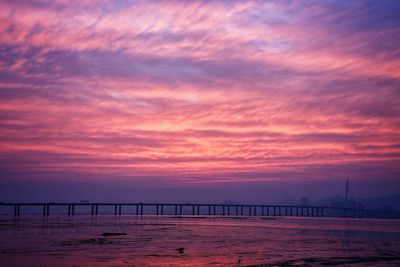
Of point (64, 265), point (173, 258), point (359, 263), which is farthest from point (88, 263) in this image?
point (359, 263)

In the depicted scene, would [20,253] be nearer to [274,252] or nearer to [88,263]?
[88,263]

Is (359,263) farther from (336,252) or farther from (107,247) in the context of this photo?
(107,247)

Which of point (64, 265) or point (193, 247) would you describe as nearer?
point (64, 265)

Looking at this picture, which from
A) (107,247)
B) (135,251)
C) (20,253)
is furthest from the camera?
(107,247)

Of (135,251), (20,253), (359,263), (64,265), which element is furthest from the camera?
(135,251)

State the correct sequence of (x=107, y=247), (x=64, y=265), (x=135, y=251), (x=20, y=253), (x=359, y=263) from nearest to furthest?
(x=64, y=265) → (x=359, y=263) → (x=20, y=253) → (x=135, y=251) → (x=107, y=247)

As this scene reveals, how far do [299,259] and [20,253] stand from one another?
16167mm

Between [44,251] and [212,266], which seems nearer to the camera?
[212,266]

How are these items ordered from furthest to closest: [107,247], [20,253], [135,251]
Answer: [107,247] → [135,251] → [20,253]

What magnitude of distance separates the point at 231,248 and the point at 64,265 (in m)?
13.3

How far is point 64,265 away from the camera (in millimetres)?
22484

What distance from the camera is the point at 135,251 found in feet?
96.2

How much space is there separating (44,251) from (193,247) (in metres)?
10.2

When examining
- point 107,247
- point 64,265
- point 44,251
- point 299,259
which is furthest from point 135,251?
point 299,259
